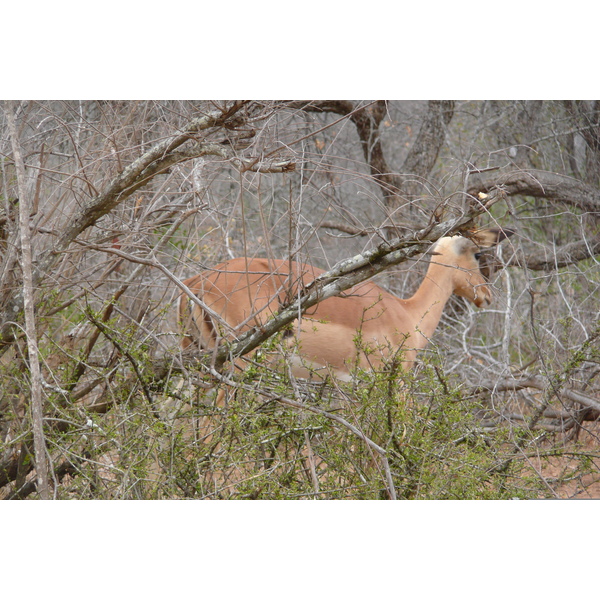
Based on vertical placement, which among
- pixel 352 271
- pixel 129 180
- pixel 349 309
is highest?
pixel 129 180

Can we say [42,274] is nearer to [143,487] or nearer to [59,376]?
[59,376]

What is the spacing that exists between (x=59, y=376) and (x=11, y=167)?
51.6 inches

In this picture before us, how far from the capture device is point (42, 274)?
2873mm

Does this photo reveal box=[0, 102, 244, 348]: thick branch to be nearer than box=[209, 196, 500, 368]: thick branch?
No

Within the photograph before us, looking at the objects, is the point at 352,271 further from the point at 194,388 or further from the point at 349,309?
the point at 349,309

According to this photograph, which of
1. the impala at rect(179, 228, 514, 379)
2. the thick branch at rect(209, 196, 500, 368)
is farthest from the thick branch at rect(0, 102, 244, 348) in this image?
the impala at rect(179, 228, 514, 379)

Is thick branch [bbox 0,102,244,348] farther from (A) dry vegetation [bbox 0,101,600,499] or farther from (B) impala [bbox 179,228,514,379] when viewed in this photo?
(B) impala [bbox 179,228,514,379]

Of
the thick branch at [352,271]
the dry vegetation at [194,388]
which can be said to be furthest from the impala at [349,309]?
the thick branch at [352,271]

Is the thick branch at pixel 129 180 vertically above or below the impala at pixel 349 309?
above

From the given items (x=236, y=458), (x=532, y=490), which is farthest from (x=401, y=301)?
(x=236, y=458)

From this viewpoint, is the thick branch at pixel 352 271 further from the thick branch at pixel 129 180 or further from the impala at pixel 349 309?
the impala at pixel 349 309

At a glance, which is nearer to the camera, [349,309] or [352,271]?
[352,271]

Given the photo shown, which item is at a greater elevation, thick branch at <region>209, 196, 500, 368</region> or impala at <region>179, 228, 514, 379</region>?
thick branch at <region>209, 196, 500, 368</region>

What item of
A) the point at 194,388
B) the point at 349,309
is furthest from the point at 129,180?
the point at 349,309
